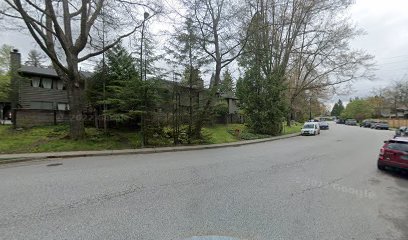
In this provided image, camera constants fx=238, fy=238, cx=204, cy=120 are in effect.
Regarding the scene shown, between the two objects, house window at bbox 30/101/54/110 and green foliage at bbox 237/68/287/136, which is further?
green foliage at bbox 237/68/287/136

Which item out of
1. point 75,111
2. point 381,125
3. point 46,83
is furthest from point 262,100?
point 381,125

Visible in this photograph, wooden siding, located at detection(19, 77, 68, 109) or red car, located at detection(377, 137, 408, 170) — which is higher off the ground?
wooden siding, located at detection(19, 77, 68, 109)

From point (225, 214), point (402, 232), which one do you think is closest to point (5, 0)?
point (225, 214)

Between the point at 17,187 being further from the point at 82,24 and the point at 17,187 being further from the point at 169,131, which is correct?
the point at 82,24

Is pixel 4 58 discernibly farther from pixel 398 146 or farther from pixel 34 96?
pixel 398 146

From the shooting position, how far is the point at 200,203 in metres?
5.53

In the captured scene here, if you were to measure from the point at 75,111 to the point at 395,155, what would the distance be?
17488mm

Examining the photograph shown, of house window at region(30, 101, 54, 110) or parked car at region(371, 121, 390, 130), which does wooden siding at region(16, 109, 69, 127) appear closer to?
house window at region(30, 101, 54, 110)

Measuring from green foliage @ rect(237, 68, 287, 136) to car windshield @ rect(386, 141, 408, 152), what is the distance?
56.6ft

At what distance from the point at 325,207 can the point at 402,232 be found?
140 cm

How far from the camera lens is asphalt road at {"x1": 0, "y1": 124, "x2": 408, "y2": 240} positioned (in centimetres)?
423

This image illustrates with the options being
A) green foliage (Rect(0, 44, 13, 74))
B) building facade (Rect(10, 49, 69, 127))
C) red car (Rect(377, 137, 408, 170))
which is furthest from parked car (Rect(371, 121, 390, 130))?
green foliage (Rect(0, 44, 13, 74))

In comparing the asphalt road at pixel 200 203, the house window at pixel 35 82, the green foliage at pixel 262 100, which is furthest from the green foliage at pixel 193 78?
the house window at pixel 35 82

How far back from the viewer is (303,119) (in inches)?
3194
